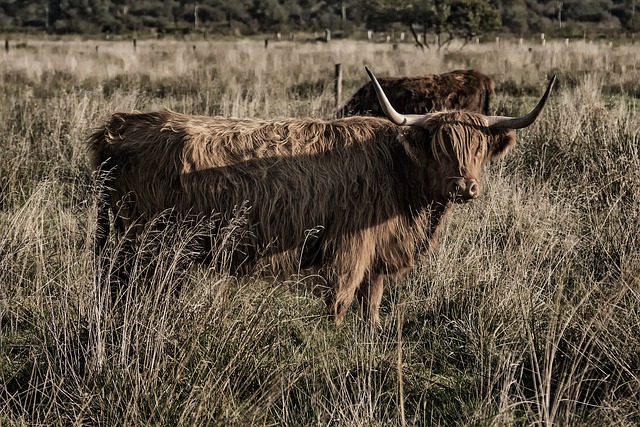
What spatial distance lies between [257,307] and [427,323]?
1087 mm

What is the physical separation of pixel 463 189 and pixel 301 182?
871 mm

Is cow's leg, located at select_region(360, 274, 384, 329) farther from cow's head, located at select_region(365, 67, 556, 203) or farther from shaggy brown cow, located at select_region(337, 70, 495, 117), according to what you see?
shaggy brown cow, located at select_region(337, 70, 495, 117)

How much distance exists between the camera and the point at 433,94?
8070 millimetres

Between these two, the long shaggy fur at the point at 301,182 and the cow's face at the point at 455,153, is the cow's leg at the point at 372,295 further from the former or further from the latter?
the cow's face at the point at 455,153

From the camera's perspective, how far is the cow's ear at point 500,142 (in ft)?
13.6

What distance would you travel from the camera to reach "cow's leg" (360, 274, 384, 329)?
4.17 meters

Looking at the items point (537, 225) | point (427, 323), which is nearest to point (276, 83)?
point (537, 225)

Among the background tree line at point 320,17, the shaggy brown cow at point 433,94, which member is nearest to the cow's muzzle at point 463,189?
the shaggy brown cow at point 433,94

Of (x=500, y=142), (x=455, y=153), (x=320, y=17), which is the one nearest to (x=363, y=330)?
(x=455, y=153)

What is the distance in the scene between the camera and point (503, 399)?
2.62 m

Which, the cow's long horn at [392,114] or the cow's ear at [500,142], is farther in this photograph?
the cow's ear at [500,142]

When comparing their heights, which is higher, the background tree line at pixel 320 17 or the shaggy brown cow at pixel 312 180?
the background tree line at pixel 320 17

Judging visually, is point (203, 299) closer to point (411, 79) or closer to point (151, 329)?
point (151, 329)

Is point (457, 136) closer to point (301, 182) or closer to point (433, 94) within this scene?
point (301, 182)
